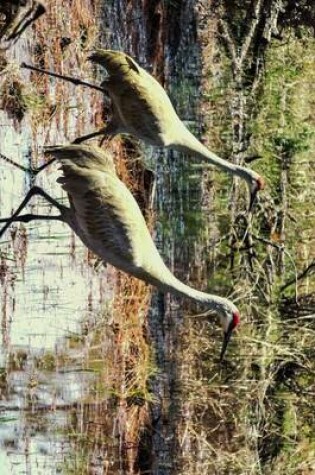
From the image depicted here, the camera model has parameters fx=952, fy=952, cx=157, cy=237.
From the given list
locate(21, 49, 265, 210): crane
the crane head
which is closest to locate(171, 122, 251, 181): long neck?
locate(21, 49, 265, 210): crane

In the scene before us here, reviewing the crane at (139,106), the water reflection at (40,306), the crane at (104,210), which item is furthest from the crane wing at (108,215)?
the water reflection at (40,306)

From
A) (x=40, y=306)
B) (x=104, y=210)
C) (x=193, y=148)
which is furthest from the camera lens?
(x=40, y=306)

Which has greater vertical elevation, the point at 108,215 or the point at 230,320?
the point at 108,215

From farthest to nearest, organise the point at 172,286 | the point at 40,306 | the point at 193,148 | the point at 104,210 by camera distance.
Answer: the point at 40,306 → the point at 193,148 → the point at 172,286 → the point at 104,210

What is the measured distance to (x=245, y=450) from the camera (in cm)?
388

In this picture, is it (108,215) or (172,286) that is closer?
(108,215)

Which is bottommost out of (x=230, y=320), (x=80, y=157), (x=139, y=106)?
(x=230, y=320)

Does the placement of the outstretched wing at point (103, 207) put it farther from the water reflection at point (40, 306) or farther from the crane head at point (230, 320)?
the water reflection at point (40, 306)

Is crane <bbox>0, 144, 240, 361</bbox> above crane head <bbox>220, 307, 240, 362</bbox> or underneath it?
above

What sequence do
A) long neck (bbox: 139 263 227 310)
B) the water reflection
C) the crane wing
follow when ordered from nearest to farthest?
the crane wing → long neck (bbox: 139 263 227 310) → the water reflection

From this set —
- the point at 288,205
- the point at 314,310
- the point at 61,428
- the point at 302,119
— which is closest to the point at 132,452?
the point at 61,428

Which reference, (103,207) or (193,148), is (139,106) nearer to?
(193,148)

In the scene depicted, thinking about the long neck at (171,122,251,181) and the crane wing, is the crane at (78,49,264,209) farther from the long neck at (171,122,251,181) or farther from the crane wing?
the crane wing

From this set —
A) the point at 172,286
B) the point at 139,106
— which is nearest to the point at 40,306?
the point at 172,286
